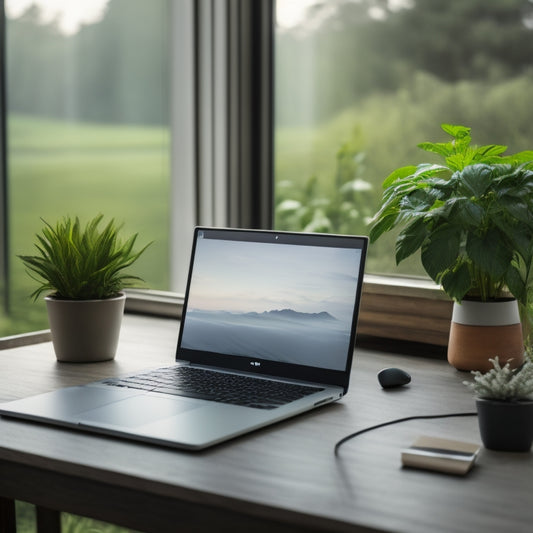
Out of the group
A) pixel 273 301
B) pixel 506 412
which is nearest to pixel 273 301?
pixel 273 301

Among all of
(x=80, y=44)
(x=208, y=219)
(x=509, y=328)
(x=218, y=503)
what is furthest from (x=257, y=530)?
(x=80, y=44)

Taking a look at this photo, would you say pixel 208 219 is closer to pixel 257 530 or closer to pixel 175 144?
pixel 175 144

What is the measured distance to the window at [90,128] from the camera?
7.81ft

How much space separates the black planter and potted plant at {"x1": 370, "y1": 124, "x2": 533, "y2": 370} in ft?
1.16

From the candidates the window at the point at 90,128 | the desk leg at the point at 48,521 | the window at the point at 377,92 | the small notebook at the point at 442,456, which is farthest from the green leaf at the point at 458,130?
the desk leg at the point at 48,521

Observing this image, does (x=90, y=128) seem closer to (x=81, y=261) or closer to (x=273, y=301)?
(x=81, y=261)

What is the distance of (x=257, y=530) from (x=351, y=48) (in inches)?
55.7

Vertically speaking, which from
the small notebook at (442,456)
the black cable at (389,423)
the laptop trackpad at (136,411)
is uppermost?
the laptop trackpad at (136,411)

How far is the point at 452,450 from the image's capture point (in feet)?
3.62

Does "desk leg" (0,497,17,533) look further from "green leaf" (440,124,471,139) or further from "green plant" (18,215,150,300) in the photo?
"green leaf" (440,124,471,139)

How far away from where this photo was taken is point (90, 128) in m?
2.44

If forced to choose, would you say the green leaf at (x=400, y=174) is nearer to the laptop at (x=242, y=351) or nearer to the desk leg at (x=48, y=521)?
the laptop at (x=242, y=351)

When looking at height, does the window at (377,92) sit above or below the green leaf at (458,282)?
above

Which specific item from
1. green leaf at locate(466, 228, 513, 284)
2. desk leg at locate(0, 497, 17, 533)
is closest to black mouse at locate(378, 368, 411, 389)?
green leaf at locate(466, 228, 513, 284)
